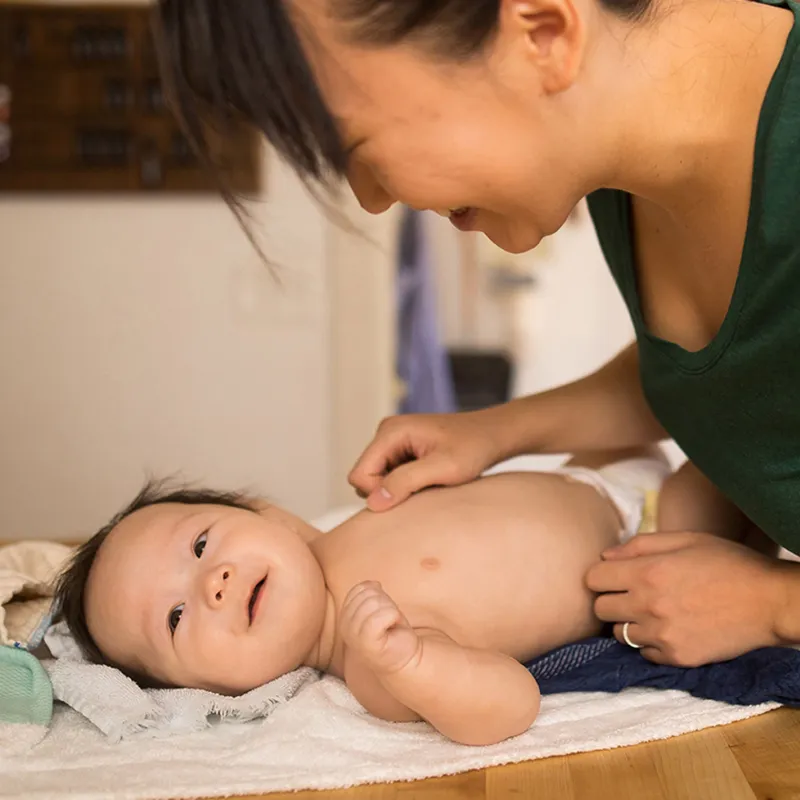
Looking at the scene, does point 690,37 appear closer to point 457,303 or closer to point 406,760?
point 406,760

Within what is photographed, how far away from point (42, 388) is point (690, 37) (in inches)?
102

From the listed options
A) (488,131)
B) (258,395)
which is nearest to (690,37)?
(488,131)

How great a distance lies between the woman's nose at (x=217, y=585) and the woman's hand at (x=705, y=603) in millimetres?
434

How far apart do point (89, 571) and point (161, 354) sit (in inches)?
77.8

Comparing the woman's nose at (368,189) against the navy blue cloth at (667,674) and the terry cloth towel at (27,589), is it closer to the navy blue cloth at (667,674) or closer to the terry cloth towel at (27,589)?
the navy blue cloth at (667,674)

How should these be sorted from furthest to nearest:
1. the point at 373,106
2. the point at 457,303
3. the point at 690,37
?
the point at 457,303
the point at 690,37
the point at 373,106

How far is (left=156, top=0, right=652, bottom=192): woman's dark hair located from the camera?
0.78 m

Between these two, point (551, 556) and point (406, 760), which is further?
point (551, 556)

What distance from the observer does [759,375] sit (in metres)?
1.03

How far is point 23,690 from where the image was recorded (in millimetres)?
1109

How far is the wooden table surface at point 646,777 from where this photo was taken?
0.90 meters

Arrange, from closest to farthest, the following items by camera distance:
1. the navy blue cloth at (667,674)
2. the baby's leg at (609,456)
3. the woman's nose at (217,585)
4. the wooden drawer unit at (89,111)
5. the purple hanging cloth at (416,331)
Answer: the navy blue cloth at (667,674) → the woman's nose at (217,585) → the baby's leg at (609,456) → the wooden drawer unit at (89,111) → the purple hanging cloth at (416,331)

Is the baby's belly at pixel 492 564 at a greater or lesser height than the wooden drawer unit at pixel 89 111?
lesser

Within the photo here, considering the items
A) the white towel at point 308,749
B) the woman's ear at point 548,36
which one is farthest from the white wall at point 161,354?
the woman's ear at point 548,36
